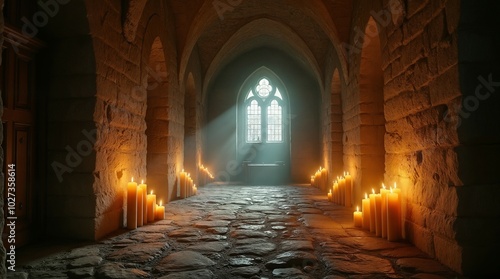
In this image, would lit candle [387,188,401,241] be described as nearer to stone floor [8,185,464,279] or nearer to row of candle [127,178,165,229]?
stone floor [8,185,464,279]

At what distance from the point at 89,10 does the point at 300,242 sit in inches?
120

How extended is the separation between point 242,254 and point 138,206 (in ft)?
5.81

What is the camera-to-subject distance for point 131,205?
4074 mm

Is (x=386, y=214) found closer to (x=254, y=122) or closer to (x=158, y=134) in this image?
(x=158, y=134)

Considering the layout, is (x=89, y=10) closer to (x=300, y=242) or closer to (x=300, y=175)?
(x=300, y=242)

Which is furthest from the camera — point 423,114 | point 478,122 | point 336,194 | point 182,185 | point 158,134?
point 182,185

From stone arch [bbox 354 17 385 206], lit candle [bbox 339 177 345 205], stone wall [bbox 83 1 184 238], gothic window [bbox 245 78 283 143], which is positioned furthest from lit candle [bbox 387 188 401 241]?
gothic window [bbox 245 78 283 143]

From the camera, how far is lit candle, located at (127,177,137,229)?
13.2 feet

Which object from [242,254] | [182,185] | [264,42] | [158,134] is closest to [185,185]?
[182,185]

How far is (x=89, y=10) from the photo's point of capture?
3.45 metres

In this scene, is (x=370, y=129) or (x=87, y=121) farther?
(x=370, y=129)

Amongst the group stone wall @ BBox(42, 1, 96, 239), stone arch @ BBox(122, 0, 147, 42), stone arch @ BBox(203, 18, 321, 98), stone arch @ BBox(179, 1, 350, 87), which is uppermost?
stone arch @ BBox(203, 18, 321, 98)

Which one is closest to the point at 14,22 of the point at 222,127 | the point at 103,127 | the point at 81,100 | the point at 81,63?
the point at 81,63

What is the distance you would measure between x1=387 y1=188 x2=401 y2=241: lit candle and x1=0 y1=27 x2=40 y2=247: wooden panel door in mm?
3463
